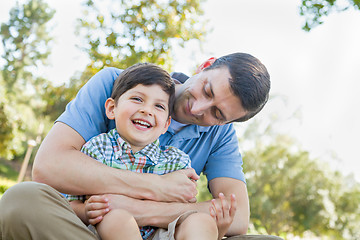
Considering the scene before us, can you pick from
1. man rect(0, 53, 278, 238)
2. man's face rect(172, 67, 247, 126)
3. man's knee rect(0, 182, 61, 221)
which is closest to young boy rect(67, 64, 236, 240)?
man rect(0, 53, 278, 238)

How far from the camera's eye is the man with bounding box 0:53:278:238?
2006mm

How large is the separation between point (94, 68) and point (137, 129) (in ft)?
16.8

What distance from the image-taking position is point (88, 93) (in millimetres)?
2434

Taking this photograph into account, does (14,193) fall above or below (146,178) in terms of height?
above

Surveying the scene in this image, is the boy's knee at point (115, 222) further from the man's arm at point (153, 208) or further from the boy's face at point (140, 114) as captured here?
the boy's face at point (140, 114)

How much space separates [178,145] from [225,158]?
13.9 inches

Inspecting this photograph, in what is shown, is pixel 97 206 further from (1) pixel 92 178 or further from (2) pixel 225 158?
(2) pixel 225 158

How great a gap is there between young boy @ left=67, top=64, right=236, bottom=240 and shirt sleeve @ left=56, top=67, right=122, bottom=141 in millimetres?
103

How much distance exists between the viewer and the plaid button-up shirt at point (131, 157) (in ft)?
7.02

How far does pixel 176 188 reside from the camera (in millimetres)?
2107

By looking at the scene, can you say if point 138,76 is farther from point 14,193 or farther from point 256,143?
point 256,143

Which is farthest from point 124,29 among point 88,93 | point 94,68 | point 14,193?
point 14,193

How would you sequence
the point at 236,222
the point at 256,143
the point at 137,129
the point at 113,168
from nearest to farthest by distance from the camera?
the point at 113,168, the point at 137,129, the point at 236,222, the point at 256,143

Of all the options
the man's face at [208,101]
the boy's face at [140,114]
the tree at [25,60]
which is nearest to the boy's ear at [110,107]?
the boy's face at [140,114]
